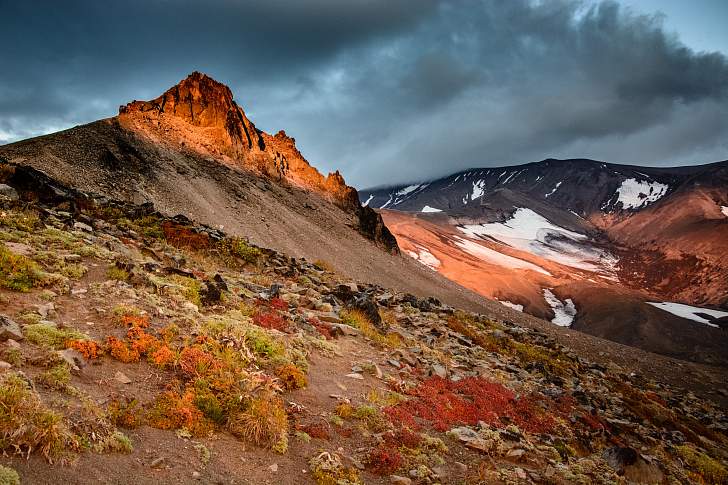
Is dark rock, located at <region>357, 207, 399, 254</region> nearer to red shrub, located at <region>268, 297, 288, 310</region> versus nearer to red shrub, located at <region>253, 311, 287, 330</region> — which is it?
red shrub, located at <region>268, 297, 288, 310</region>

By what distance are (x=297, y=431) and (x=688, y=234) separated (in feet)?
754

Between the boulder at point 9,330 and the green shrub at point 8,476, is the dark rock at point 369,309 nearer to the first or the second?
the boulder at point 9,330

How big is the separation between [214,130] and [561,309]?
88.8 metres

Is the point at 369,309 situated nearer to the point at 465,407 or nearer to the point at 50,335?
the point at 465,407

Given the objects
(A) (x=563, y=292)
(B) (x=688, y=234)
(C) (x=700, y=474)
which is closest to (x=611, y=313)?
(A) (x=563, y=292)

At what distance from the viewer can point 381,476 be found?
836 centimetres

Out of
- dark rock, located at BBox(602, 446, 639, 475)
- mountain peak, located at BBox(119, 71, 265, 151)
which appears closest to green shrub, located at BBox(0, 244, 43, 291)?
dark rock, located at BBox(602, 446, 639, 475)

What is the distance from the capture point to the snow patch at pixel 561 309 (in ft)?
307

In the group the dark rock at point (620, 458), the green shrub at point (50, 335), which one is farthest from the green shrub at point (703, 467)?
the green shrub at point (50, 335)

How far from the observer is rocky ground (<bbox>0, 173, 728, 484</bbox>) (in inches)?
267

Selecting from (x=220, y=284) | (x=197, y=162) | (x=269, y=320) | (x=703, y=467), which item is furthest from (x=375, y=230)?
(x=269, y=320)

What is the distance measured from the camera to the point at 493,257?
167m

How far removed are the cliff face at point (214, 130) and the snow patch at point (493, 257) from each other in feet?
353

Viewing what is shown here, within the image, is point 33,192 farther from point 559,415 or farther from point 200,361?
point 559,415
